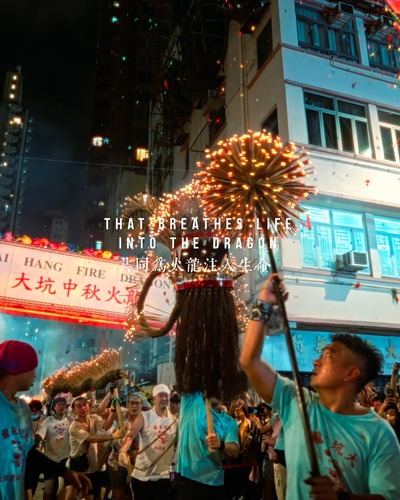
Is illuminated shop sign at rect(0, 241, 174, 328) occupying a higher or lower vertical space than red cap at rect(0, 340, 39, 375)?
higher

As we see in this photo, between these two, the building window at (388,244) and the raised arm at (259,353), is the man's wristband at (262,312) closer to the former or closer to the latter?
the raised arm at (259,353)

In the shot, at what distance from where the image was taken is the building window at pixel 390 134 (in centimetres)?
1366

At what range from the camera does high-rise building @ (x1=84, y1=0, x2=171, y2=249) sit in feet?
125

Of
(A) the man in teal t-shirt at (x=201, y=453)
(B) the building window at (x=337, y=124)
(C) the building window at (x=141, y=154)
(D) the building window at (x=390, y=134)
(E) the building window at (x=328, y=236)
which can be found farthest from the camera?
(C) the building window at (x=141, y=154)

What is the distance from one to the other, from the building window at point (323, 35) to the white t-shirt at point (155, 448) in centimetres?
1225

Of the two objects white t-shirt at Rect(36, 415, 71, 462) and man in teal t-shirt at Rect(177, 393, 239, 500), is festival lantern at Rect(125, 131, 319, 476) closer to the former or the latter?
man in teal t-shirt at Rect(177, 393, 239, 500)

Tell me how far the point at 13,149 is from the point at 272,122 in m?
62.6

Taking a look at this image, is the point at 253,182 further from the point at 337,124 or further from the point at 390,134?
the point at 390,134

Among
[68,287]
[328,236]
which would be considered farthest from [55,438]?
[328,236]

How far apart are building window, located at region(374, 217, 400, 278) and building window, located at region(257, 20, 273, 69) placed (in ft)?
20.7

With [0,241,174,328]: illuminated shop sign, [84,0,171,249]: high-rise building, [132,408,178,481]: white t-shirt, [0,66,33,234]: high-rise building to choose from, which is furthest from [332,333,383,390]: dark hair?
[0,66,33,234]: high-rise building

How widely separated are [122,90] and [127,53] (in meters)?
3.74

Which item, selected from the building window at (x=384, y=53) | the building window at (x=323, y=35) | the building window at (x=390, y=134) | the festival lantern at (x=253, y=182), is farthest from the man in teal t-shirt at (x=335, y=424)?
the building window at (x=384, y=53)

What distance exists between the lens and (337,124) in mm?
13266
